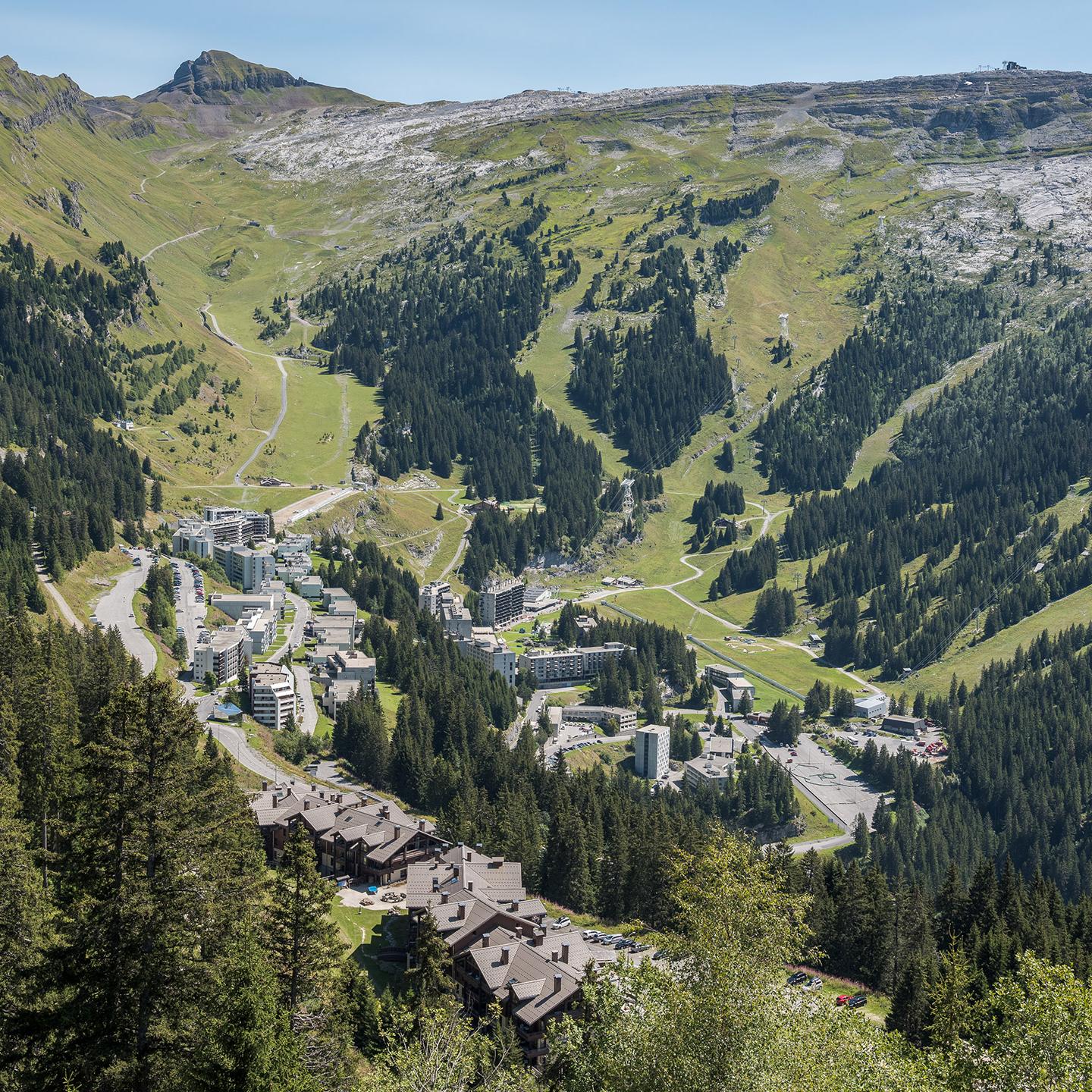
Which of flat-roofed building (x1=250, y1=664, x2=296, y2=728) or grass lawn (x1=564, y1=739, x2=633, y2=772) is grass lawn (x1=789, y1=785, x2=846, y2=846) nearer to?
grass lawn (x1=564, y1=739, x2=633, y2=772)

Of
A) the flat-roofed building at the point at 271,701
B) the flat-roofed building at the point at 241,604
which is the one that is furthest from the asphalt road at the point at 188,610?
the flat-roofed building at the point at 271,701

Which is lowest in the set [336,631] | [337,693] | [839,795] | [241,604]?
[839,795]

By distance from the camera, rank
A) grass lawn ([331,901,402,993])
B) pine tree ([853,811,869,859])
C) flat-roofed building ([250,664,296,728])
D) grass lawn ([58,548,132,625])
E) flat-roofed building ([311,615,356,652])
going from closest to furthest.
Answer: grass lawn ([331,901,402,993]) < flat-roofed building ([250,664,296,728]) < grass lawn ([58,548,132,625]) < pine tree ([853,811,869,859]) < flat-roofed building ([311,615,356,652])

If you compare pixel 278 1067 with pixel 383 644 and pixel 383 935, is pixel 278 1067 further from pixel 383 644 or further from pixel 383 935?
pixel 383 644

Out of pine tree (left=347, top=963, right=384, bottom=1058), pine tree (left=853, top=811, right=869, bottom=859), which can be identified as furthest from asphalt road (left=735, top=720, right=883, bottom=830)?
pine tree (left=347, top=963, right=384, bottom=1058)

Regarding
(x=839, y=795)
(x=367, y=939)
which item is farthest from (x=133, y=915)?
(x=839, y=795)

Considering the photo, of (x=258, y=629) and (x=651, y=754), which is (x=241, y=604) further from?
(x=651, y=754)
